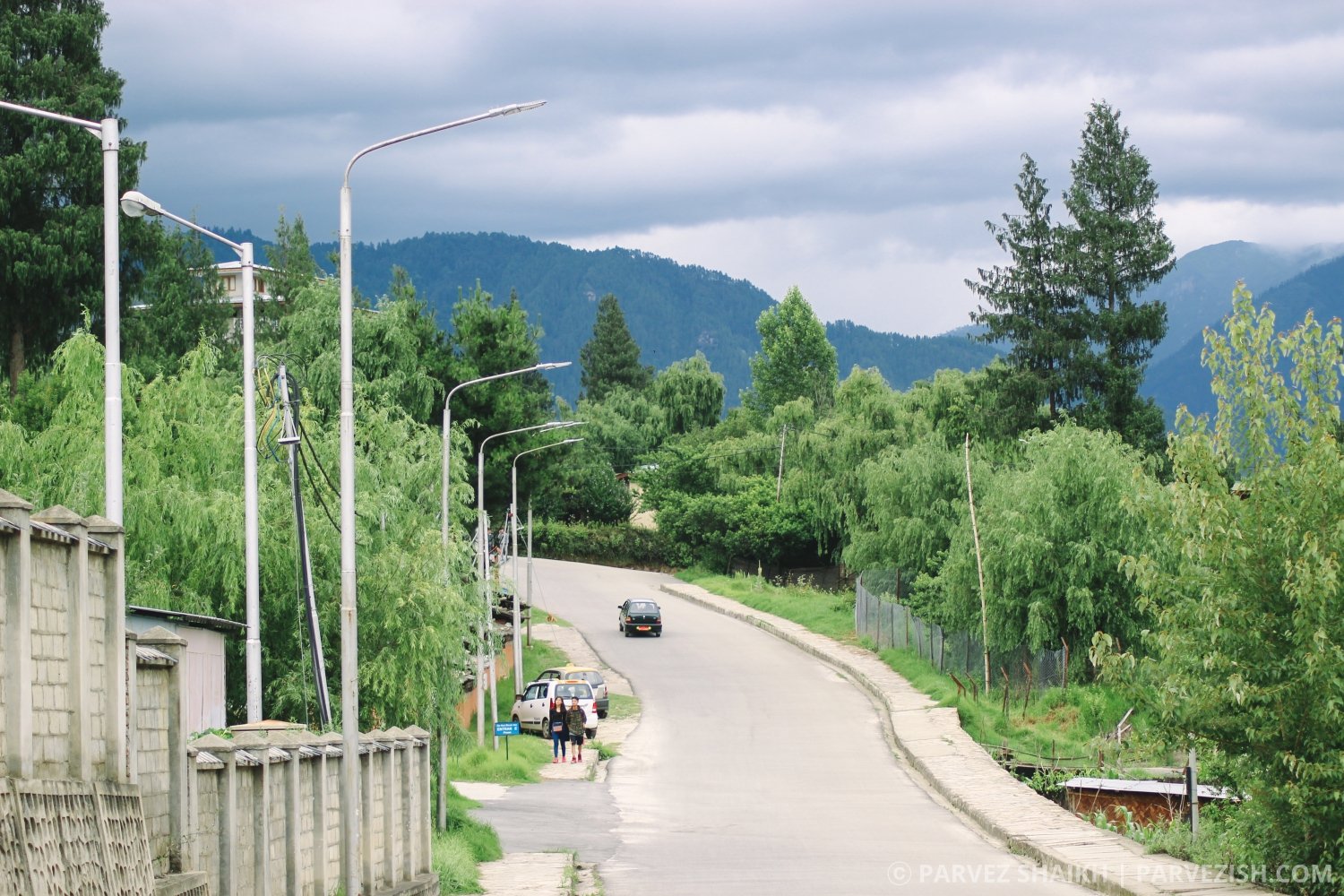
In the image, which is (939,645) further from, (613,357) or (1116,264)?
(613,357)

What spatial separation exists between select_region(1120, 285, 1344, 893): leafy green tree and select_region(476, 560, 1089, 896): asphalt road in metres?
2.80

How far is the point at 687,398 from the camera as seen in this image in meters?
120

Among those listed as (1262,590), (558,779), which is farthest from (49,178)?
(1262,590)

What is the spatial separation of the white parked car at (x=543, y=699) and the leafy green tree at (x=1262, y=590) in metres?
24.1

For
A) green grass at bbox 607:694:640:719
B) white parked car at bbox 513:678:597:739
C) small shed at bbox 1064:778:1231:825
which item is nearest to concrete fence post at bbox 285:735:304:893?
small shed at bbox 1064:778:1231:825

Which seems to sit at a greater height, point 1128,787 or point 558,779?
point 1128,787

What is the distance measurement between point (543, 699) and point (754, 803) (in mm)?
14563

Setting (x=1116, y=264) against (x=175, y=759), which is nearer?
(x=175, y=759)

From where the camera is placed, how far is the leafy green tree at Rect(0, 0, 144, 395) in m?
37.3

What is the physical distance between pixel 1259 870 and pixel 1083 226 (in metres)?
48.2

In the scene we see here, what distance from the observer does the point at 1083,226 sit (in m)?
64.4

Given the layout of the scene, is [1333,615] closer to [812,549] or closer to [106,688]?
[106,688]

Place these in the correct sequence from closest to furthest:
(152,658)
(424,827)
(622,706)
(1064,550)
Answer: (152,658)
(424,827)
(1064,550)
(622,706)

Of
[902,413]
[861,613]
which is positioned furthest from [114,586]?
[902,413]
